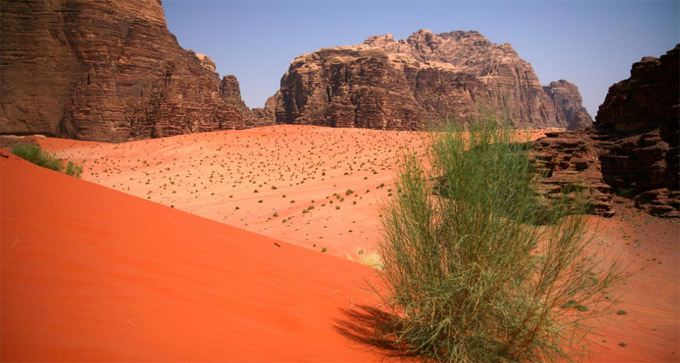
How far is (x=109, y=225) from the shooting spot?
539 cm

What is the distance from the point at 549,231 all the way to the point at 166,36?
54.2 m

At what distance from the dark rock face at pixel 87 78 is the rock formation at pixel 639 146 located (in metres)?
39.7

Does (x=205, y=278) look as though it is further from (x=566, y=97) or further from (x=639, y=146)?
(x=566, y=97)

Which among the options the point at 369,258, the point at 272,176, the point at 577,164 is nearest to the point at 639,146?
the point at 577,164

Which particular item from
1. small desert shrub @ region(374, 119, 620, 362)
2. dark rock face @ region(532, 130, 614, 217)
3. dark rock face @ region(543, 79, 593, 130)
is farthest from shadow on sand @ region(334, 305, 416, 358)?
dark rock face @ region(543, 79, 593, 130)

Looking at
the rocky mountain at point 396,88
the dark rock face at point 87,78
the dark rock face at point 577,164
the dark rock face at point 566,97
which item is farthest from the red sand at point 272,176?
the dark rock face at point 566,97

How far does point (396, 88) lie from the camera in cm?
6819

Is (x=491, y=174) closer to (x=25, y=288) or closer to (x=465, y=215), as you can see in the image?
(x=465, y=215)

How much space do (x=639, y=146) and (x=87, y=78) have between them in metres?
48.7

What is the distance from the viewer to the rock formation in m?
14.8

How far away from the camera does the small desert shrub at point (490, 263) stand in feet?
12.9

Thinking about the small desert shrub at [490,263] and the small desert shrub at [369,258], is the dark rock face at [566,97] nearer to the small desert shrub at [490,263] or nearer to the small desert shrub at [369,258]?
the small desert shrub at [369,258]

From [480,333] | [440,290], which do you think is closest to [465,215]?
[440,290]

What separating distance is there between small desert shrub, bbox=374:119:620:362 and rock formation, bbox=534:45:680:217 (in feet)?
35.9
